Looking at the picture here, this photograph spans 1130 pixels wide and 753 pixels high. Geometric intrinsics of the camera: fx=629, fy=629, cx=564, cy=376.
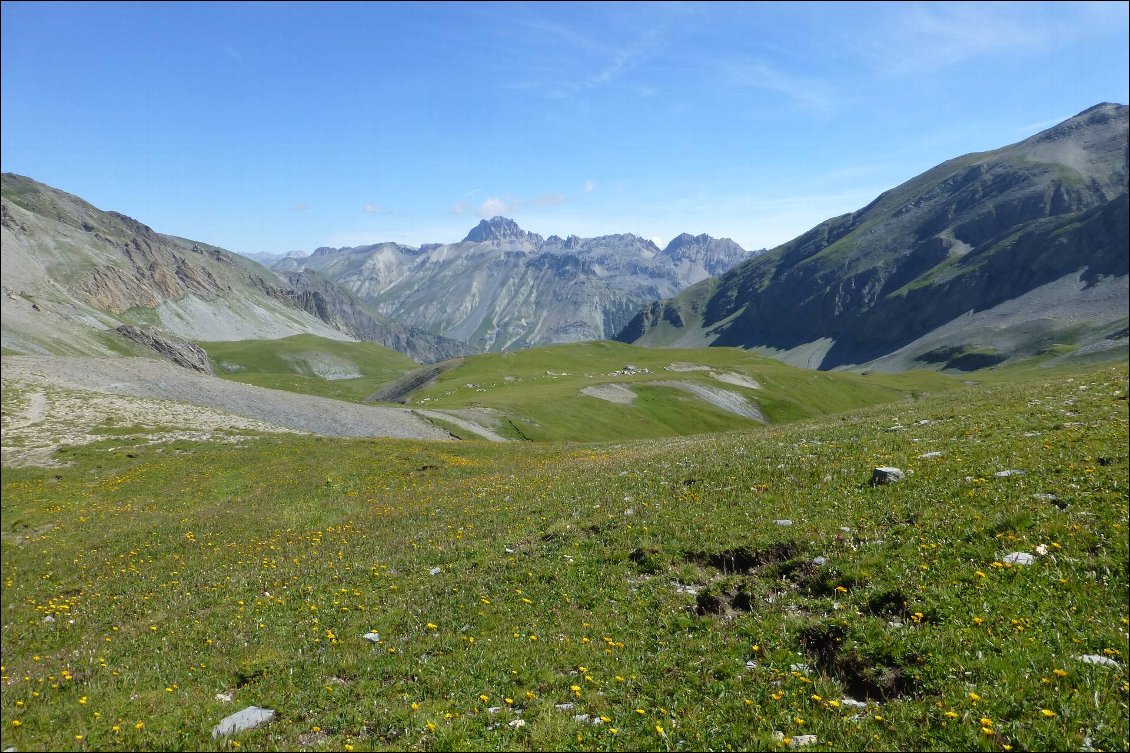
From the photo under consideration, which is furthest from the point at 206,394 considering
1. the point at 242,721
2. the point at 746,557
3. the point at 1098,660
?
the point at 1098,660

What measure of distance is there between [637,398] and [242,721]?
103 metres

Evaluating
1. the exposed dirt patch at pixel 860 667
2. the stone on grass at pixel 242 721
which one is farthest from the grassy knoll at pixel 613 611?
the stone on grass at pixel 242 721

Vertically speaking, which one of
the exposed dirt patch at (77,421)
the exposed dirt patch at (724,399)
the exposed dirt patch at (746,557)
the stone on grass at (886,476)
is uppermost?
the exposed dirt patch at (77,421)

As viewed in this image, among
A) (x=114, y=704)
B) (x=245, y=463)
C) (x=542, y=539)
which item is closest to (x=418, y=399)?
(x=245, y=463)

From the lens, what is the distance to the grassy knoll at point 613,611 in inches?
410

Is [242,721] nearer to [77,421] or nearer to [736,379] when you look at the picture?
[77,421]

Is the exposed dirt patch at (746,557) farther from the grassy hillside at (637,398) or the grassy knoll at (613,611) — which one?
the grassy hillside at (637,398)

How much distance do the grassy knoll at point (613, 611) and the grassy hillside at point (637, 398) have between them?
64.3 metres

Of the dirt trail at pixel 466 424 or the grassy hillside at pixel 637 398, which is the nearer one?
the dirt trail at pixel 466 424

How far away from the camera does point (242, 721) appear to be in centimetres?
1073

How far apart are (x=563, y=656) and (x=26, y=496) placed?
968 centimetres

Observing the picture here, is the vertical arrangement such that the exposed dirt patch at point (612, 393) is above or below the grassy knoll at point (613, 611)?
below

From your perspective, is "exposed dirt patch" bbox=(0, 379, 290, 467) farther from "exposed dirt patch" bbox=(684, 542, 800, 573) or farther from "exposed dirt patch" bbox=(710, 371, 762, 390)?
"exposed dirt patch" bbox=(710, 371, 762, 390)

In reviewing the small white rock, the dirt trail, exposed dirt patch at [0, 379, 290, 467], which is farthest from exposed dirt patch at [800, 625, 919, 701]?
the dirt trail
